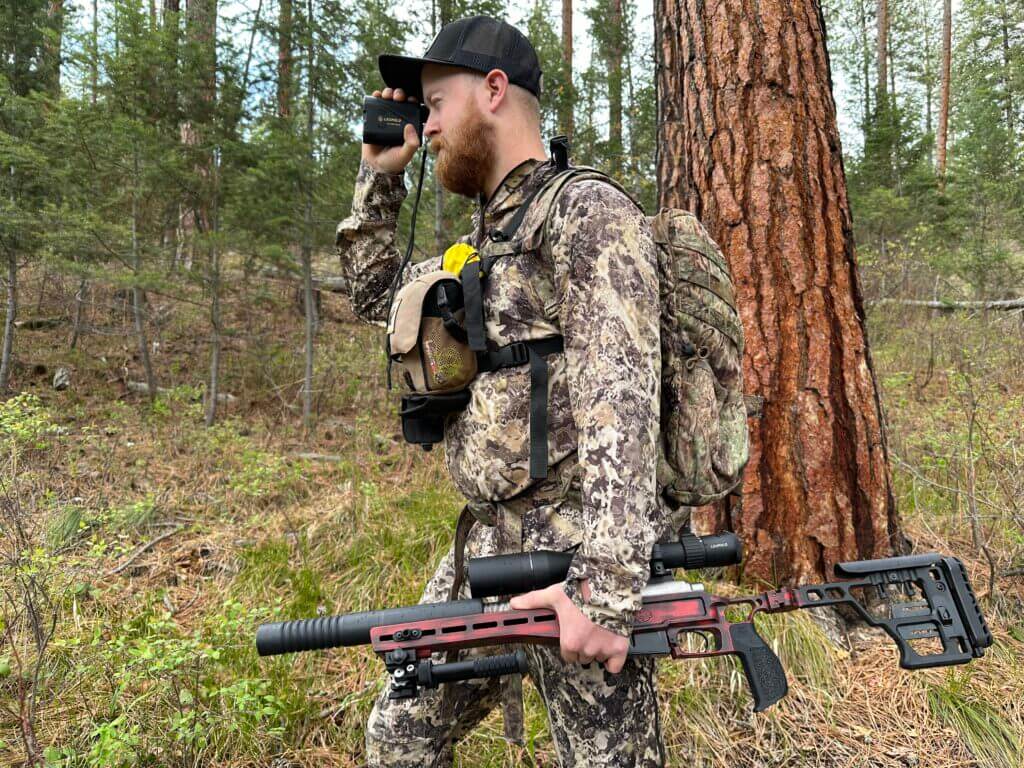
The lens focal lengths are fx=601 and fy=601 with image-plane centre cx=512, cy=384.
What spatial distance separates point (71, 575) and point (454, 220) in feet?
20.8

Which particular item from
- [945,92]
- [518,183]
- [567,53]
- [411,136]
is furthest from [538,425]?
[945,92]

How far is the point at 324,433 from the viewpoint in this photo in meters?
7.88

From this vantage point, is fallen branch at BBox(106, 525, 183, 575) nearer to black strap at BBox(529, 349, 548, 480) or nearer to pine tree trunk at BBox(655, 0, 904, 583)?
black strap at BBox(529, 349, 548, 480)

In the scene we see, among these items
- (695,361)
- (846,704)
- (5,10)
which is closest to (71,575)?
(695,361)

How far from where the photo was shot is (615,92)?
10.9 m

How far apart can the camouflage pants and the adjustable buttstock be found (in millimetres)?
260

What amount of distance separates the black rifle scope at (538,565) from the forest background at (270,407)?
1.61 meters

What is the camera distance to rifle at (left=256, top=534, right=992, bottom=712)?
5.08 ft

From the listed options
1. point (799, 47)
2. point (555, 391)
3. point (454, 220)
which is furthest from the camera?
point (454, 220)

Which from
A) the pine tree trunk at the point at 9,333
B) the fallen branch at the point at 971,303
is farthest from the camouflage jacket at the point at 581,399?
the fallen branch at the point at 971,303

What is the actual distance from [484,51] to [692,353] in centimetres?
111

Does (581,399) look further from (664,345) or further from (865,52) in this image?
(865,52)

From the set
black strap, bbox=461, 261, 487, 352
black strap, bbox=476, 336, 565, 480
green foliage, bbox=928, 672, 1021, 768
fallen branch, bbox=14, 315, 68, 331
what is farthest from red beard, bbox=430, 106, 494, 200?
fallen branch, bbox=14, 315, 68, 331

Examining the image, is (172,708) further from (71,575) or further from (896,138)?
(896,138)
